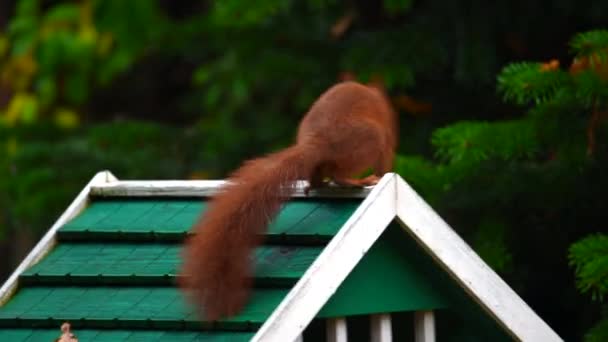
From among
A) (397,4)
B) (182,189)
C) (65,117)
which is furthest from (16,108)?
(182,189)

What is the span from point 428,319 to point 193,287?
0.65 meters

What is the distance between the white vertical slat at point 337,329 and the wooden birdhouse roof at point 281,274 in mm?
19

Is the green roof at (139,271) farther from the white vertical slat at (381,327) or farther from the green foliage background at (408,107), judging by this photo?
the green foliage background at (408,107)

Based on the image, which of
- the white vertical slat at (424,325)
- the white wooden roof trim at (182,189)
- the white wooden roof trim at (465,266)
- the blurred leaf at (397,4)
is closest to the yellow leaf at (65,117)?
the blurred leaf at (397,4)

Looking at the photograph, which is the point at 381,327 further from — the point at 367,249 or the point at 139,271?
the point at 139,271

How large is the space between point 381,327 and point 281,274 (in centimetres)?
33

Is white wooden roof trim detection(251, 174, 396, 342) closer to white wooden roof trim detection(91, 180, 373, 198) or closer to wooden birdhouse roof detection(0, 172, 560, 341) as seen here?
wooden birdhouse roof detection(0, 172, 560, 341)

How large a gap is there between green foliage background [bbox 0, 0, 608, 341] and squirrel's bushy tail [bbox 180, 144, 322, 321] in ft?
2.91

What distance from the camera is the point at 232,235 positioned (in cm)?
283

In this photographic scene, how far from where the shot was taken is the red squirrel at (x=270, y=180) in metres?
2.76

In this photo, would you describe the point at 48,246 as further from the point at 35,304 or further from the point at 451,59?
the point at 451,59

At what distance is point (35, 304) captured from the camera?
3094 mm

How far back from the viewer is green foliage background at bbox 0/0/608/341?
4.09 metres

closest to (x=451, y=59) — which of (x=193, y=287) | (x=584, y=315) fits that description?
(x=584, y=315)
